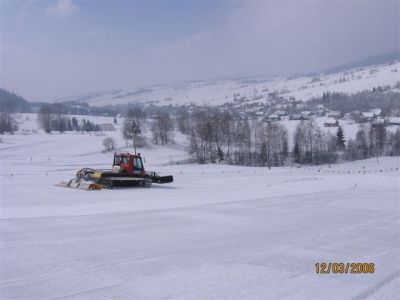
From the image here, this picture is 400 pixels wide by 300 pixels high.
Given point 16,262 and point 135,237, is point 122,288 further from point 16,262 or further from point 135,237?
point 135,237

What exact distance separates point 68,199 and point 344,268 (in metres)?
12.9

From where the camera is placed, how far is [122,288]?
7.28 meters

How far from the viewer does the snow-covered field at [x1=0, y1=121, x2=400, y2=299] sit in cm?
739

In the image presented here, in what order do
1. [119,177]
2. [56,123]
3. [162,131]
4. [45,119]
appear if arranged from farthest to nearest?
[56,123], [45,119], [162,131], [119,177]

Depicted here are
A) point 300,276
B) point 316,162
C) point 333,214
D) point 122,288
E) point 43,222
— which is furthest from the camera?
point 316,162

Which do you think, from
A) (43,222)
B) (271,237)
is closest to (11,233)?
(43,222)
